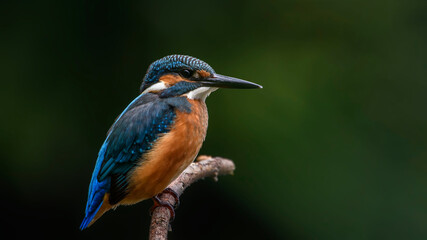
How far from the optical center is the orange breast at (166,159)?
2.10 metres

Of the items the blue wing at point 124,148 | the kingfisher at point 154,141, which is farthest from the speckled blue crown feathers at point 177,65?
the blue wing at point 124,148

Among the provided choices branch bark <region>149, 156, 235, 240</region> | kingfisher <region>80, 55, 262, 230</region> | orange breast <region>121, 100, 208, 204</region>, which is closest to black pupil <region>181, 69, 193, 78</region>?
kingfisher <region>80, 55, 262, 230</region>

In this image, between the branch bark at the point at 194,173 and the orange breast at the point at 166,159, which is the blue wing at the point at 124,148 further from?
the branch bark at the point at 194,173

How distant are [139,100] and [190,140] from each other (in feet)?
0.85

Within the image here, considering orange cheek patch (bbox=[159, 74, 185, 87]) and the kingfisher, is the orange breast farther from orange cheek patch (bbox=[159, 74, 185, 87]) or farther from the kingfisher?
orange cheek patch (bbox=[159, 74, 185, 87])

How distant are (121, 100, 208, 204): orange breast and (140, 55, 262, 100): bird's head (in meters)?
0.11

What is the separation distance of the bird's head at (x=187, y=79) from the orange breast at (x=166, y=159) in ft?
0.35

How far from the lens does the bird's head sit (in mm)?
2215

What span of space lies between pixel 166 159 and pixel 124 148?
16 cm

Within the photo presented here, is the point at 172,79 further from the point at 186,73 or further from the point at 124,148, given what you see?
the point at 124,148

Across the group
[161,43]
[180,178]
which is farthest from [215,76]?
[161,43]

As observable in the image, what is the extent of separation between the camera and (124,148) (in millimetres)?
2100

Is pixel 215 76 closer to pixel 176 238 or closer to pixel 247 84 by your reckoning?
pixel 247 84

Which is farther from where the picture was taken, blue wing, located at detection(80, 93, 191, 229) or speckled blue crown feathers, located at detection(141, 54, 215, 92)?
speckled blue crown feathers, located at detection(141, 54, 215, 92)
